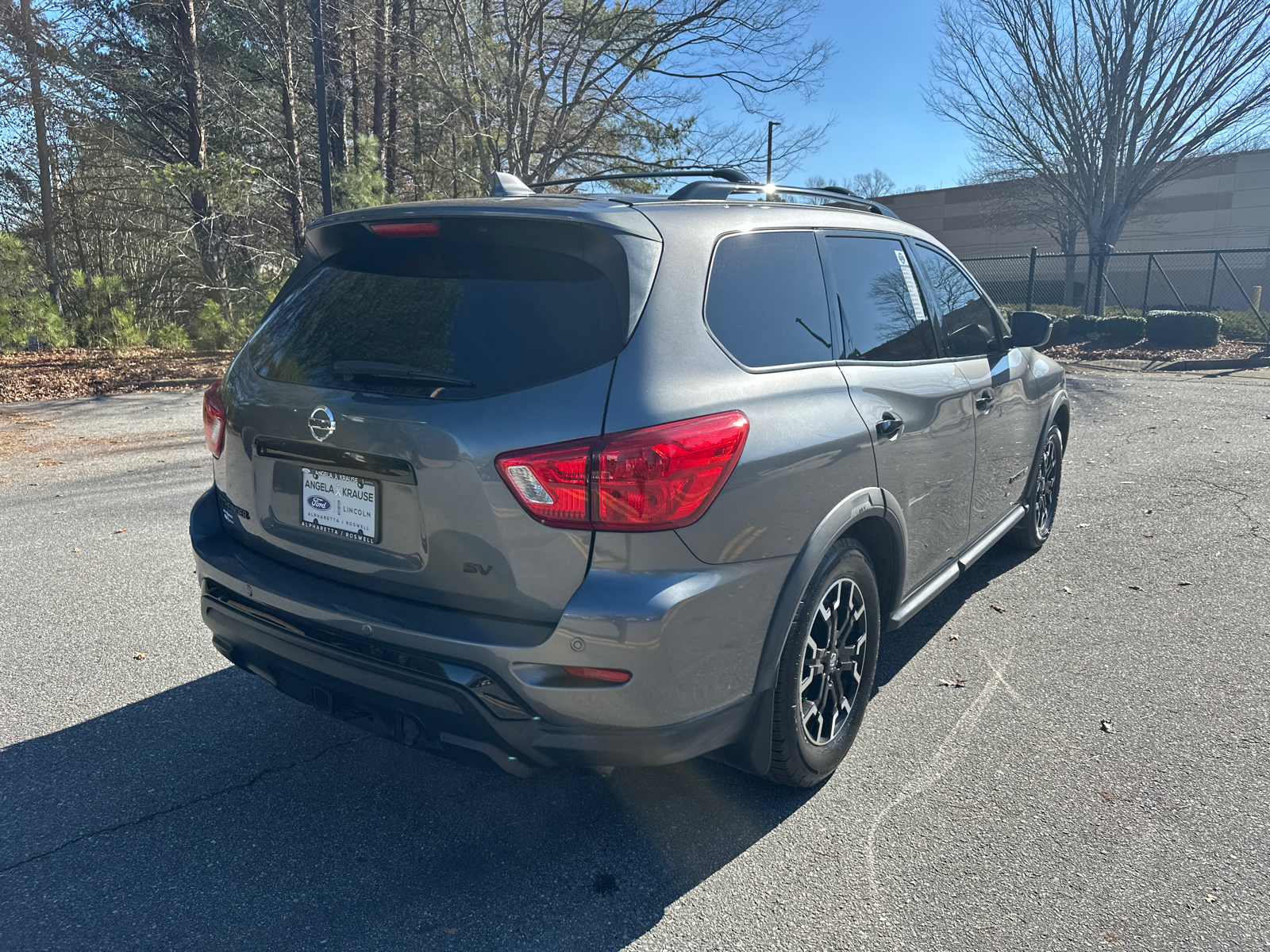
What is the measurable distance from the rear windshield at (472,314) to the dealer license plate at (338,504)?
268 mm

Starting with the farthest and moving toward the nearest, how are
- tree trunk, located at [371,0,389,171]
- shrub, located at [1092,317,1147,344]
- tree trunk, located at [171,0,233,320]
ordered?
1. shrub, located at [1092,317,1147,344]
2. tree trunk, located at [371,0,389,171]
3. tree trunk, located at [171,0,233,320]

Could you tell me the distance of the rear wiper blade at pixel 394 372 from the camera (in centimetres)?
231

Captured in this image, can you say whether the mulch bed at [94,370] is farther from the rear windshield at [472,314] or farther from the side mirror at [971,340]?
the side mirror at [971,340]

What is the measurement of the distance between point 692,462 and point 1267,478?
7.09 meters

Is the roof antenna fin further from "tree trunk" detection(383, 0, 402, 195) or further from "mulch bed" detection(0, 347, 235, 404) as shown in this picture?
"tree trunk" detection(383, 0, 402, 195)

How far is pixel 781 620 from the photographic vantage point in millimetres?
2523

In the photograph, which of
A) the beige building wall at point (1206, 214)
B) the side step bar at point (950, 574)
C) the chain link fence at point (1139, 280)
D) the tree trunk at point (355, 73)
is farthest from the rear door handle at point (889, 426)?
the beige building wall at point (1206, 214)

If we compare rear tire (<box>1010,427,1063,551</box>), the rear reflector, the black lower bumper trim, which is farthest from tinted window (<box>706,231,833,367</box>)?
rear tire (<box>1010,427,1063,551</box>)

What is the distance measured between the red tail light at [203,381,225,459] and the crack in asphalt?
1098 millimetres

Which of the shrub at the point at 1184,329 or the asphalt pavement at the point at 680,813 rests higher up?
the shrub at the point at 1184,329

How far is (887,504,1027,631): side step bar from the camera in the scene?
338 centimetres

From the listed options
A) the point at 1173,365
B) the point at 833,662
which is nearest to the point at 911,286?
the point at 833,662

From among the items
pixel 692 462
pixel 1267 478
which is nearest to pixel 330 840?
pixel 692 462

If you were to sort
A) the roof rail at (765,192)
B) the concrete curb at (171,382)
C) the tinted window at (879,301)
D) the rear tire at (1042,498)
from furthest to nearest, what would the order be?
the concrete curb at (171,382), the rear tire at (1042,498), the tinted window at (879,301), the roof rail at (765,192)
